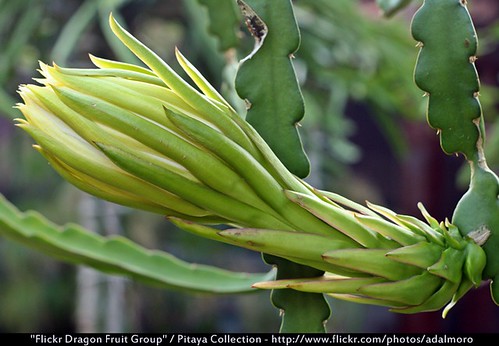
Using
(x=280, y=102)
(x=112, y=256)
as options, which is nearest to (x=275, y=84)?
(x=280, y=102)

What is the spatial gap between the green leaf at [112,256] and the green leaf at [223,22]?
0.63 feet

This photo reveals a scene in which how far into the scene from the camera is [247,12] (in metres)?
0.38

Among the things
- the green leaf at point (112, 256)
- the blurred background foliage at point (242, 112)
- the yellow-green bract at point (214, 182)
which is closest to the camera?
the yellow-green bract at point (214, 182)

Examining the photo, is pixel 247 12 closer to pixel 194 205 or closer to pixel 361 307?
pixel 194 205

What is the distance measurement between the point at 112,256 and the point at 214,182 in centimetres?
25

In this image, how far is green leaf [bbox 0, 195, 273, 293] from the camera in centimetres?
52

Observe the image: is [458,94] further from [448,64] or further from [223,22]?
[223,22]

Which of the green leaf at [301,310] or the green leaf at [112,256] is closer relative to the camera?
the green leaf at [301,310]

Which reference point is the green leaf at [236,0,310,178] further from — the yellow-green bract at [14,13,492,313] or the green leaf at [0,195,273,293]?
the green leaf at [0,195,273,293]

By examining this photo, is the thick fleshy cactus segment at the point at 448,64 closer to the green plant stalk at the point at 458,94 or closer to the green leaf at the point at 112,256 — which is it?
the green plant stalk at the point at 458,94

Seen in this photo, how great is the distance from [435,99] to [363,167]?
8.18 feet

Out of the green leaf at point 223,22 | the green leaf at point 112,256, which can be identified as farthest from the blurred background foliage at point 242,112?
the green leaf at point 112,256

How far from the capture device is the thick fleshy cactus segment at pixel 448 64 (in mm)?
363

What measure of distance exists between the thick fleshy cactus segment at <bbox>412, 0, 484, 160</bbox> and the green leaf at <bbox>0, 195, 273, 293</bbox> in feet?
0.68
